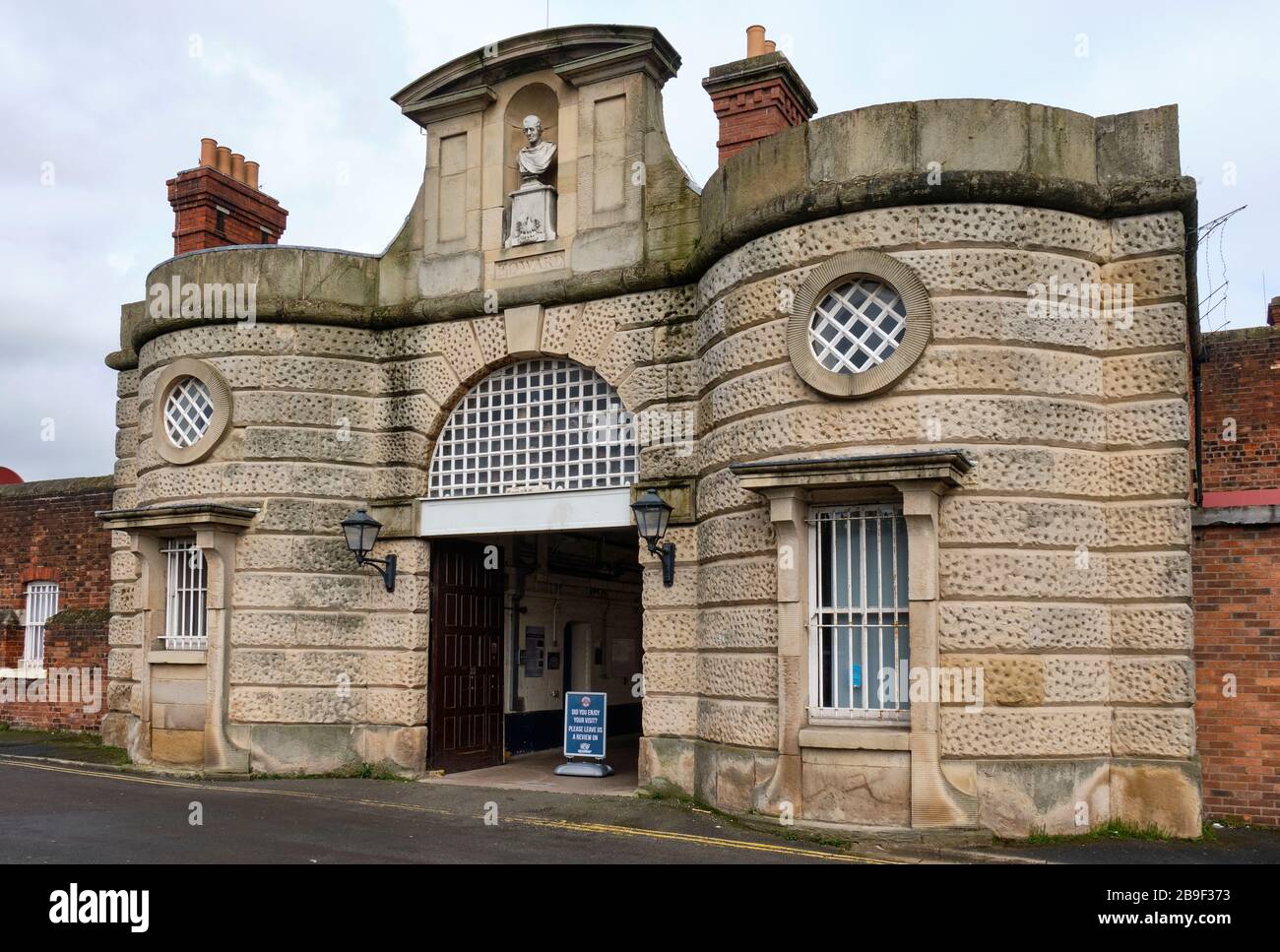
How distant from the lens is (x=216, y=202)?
1798 centimetres

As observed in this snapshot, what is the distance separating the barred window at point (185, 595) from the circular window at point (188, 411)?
3.85 feet

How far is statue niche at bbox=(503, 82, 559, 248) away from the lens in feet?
48.1

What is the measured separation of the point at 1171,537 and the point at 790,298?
412 centimetres

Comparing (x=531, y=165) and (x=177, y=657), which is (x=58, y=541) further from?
(x=531, y=165)

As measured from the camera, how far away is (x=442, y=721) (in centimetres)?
1520

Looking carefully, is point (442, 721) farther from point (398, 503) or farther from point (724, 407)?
point (724, 407)

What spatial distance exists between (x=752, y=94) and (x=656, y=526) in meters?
5.08

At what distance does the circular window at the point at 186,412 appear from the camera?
1549 cm

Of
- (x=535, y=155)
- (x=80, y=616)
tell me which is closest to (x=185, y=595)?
(x=80, y=616)

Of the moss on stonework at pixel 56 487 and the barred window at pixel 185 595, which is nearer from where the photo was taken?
the barred window at pixel 185 595

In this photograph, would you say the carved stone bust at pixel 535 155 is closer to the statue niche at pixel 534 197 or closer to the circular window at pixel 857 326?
A: the statue niche at pixel 534 197

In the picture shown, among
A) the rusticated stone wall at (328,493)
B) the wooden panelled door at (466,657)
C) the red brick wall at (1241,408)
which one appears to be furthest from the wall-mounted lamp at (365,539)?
the red brick wall at (1241,408)

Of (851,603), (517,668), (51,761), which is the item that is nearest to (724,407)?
(851,603)
